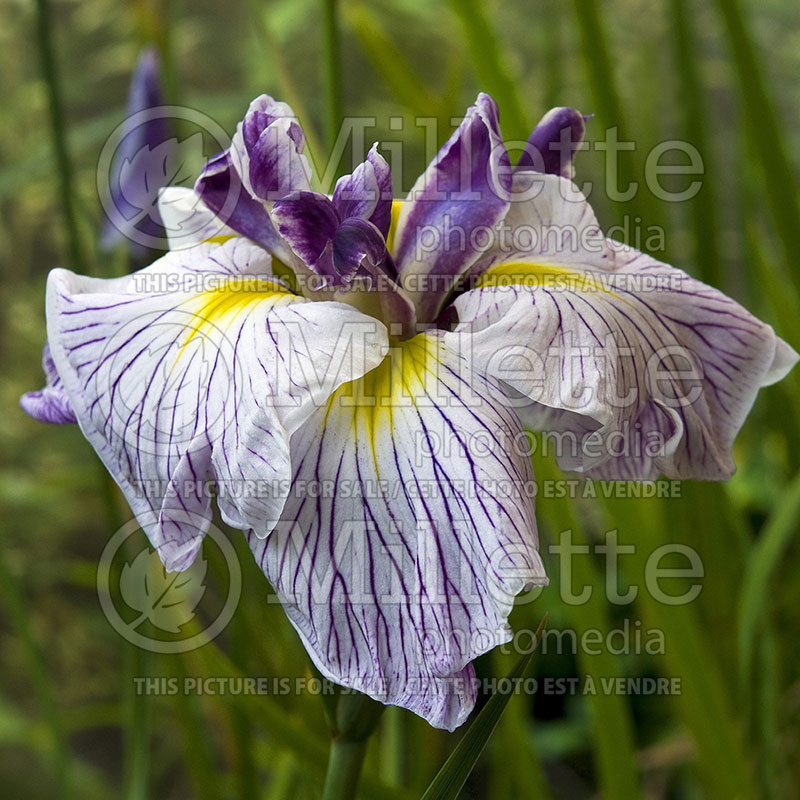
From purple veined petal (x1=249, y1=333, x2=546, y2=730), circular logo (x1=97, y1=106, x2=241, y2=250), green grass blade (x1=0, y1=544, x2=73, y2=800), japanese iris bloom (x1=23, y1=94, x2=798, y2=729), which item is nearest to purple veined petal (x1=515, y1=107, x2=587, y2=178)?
japanese iris bloom (x1=23, y1=94, x2=798, y2=729)

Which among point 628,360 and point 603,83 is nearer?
point 628,360

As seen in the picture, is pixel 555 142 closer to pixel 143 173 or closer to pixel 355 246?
pixel 355 246

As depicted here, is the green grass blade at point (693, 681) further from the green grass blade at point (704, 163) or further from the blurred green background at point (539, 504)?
the green grass blade at point (704, 163)

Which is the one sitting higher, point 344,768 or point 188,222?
point 188,222

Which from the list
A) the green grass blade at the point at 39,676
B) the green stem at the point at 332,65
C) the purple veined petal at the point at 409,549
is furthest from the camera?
the green grass blade at the point at 39,676

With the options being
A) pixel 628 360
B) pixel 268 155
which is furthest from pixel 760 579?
pixel 268 155

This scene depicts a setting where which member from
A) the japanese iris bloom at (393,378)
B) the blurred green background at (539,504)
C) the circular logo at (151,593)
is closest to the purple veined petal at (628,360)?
the japanese iris bloom at (393,378)

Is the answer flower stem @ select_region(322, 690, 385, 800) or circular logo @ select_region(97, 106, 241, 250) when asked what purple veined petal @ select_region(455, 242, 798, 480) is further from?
circular logo @ select_region(97, 106, 241, 250)
